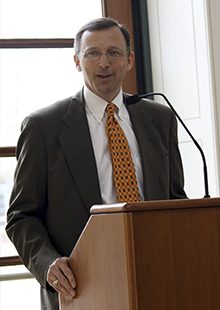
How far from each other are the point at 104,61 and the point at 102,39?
0.12 meters

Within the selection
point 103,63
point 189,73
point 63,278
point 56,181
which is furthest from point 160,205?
point 189,73

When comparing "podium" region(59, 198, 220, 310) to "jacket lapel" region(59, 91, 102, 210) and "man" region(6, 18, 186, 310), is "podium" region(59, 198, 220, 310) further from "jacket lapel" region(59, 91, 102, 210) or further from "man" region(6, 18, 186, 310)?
"jacket lapel" region(59, 91, 102, 210)

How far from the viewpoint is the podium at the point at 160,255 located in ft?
3.34

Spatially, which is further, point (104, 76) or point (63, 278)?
point (104, 76)

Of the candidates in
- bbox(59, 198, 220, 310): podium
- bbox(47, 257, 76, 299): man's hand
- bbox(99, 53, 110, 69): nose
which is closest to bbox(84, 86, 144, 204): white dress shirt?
bbox(99, 53, 110, 69): nose

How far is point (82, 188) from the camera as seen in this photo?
1.90m

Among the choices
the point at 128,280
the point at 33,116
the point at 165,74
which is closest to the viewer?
the point at 128,280

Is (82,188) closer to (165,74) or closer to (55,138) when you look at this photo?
(55,138)

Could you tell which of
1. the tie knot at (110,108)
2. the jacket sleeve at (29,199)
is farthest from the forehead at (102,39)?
the jacket sleeve at (29,199)

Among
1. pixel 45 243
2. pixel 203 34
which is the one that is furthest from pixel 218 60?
pixel 45 243

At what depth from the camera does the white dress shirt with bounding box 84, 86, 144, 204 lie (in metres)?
2.00

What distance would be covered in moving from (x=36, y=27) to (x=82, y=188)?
1.68 m

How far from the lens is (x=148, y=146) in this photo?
Answer: 7.02 feet

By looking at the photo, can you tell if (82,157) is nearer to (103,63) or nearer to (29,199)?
(29,199)
